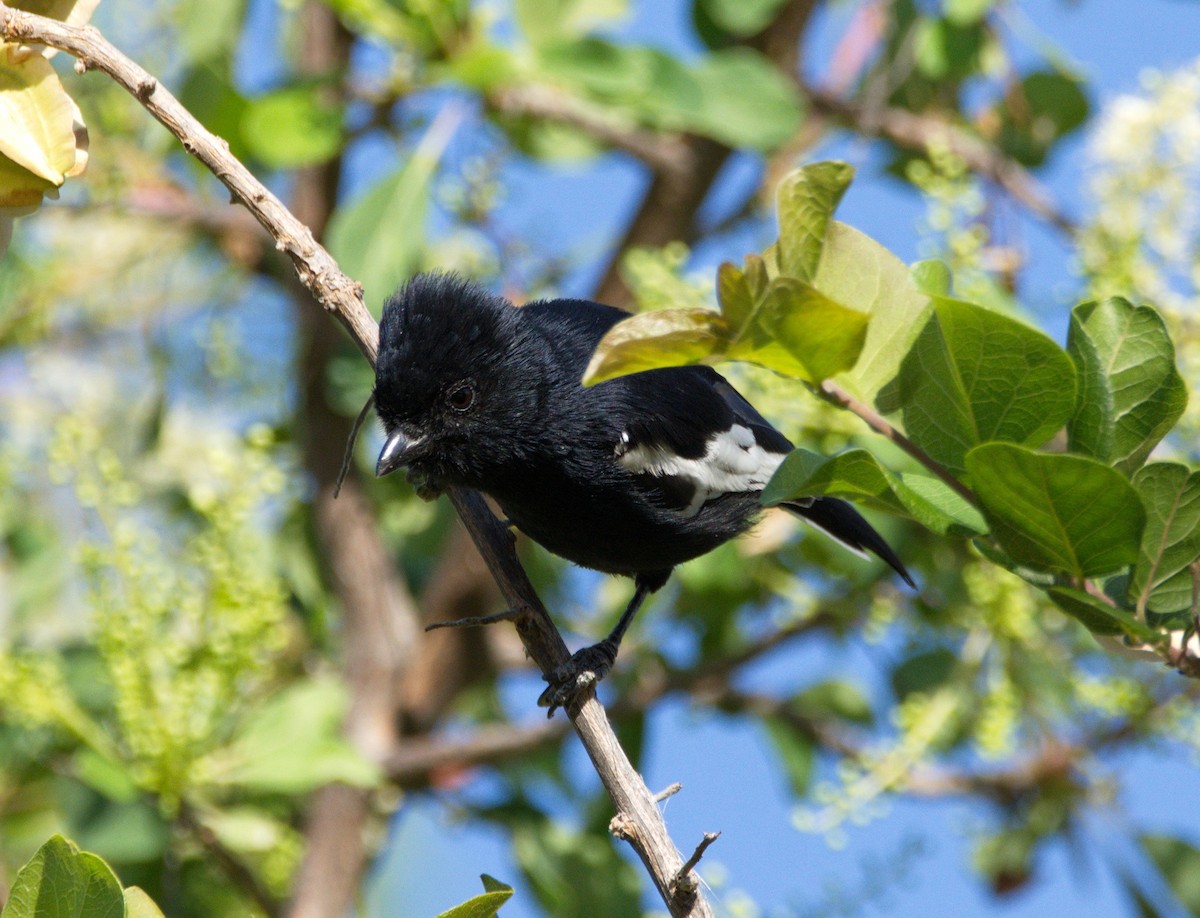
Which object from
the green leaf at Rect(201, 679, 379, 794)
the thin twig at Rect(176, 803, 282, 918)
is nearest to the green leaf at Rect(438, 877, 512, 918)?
the green leaf at Rect(201, 679, 379, 794)

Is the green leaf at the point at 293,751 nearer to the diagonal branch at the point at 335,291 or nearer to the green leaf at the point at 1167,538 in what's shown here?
the diagonal branch at the point at 335,291

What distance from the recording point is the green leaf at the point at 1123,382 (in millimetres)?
1351

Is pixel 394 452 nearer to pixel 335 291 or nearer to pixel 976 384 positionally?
pixel 335 291

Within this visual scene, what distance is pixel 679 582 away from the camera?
326 centimetres

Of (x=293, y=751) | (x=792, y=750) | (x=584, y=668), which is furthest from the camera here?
(x=792, y=750)

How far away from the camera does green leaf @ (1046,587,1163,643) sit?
130 cm

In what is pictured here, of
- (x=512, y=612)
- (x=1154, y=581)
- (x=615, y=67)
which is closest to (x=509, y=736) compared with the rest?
(x=512, y=612)

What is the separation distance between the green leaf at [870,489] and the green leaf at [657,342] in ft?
0.48

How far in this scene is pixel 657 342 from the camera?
3.95ft

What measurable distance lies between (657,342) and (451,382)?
106cm

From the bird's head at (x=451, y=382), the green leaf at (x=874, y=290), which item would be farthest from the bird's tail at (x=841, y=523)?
the green leaf at (x=874, y=290)

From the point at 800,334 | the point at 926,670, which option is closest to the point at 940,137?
the point at 926,670

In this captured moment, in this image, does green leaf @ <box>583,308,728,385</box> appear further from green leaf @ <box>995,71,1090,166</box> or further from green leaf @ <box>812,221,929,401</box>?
green leaf @ <box>995,71,1090,166</box>

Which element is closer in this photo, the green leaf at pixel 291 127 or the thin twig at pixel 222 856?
the thin twig at pixel 222 856
